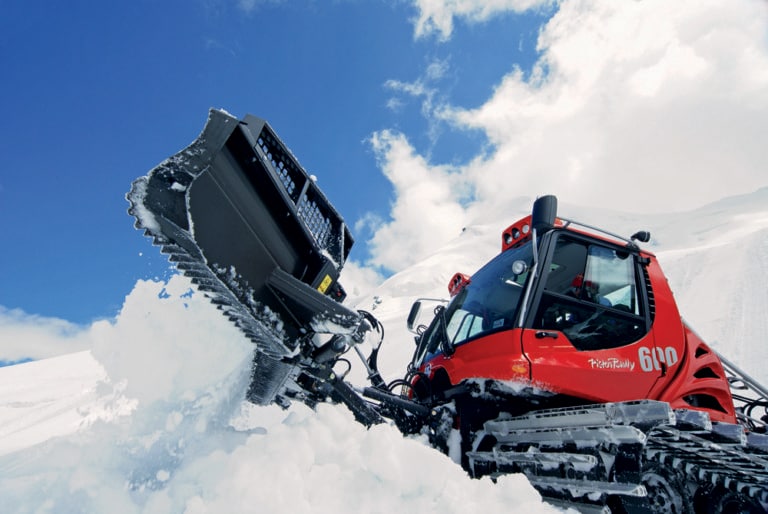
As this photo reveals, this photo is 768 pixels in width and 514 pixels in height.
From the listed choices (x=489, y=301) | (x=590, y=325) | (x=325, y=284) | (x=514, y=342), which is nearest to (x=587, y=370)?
(x=590, y=325)

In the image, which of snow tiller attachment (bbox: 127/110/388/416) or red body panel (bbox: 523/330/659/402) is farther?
red body panel (bbox: 523/330/659/402)

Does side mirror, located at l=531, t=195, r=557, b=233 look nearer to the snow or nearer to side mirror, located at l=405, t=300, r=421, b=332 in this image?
side mirror, located at l=405, t=300, r=421, b=332

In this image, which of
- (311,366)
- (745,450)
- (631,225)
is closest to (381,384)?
(311,366)

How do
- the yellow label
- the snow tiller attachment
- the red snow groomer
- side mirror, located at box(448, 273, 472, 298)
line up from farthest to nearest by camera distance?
side mirror, located at box(448, 273, 472, 298), the yellow label, the red snow groomer, the snow tiller attachment

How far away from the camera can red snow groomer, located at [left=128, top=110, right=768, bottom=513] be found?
233 centimetres

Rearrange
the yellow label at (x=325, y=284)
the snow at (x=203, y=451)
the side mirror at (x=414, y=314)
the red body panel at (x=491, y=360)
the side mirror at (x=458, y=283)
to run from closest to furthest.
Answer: the snow at (x=203, y=451)
the yellow label at (x=325, y=284)
the red body panel at (x=491, y=360)
the side mirror at (x=458, y=283)
the side mirror at (x=414, y=314)

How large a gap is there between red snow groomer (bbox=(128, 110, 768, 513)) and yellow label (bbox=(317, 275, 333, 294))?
0.05 feet

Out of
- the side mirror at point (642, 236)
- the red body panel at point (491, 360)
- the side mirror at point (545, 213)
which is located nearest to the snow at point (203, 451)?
the red body panel at point (491, 360)

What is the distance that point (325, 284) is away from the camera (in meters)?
2.66

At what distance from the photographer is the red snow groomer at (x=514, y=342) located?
2.33 metres

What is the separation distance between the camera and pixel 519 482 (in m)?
2.34

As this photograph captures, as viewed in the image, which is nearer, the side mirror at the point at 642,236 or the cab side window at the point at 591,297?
the cab side window at the point at 591,297

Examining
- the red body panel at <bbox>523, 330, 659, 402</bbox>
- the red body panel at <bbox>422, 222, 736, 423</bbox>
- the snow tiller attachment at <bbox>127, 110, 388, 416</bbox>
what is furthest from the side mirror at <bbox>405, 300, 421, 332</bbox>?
the snow tiller attachment at <bbox>127, 110, 388, 416</bbox>

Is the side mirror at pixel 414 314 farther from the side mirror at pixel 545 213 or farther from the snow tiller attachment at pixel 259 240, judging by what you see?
the snow tiller attachment at pixel 259 240
